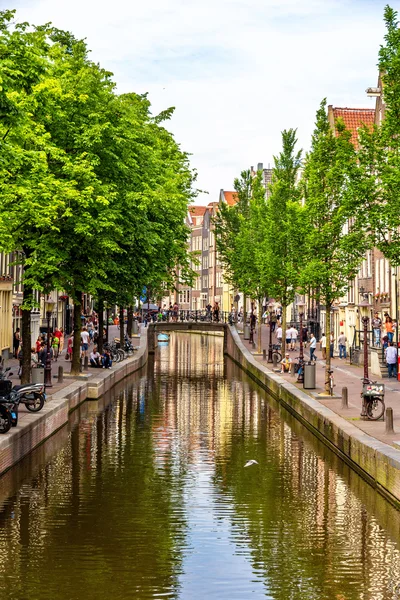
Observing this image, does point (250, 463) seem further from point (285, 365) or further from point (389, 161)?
point (285, 365)

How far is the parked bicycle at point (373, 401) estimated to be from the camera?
29.5 metres

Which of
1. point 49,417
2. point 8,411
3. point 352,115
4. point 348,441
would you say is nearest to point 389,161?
point 348,441

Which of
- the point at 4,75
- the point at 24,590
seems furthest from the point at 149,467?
the point at 24,590

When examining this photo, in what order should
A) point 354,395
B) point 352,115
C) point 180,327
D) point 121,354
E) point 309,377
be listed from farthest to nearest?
1. point 180,327
2. point 352,115
3. point 121,354
4. point 309,377
5. point 354,395

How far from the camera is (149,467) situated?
2647 centimetres

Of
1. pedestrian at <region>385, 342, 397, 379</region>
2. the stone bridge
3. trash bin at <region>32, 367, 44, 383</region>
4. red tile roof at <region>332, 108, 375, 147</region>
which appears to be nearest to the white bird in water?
trash bin at <region>32, 367, 44, 383</region>

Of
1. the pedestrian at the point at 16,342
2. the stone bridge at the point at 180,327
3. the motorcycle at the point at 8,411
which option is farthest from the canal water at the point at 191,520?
the stone bridge at the point at 180,327

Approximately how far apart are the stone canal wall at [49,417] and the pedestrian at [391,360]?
38.0 ft

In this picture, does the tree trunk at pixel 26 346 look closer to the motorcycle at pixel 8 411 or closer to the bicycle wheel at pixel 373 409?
the motorcycle at pixel 8 411

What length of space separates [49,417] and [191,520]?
A: 10966 mm

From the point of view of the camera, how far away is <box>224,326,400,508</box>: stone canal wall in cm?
2173

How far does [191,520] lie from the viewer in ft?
66.1

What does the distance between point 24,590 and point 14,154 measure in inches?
459

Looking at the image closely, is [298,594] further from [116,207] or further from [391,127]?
[116,207]
